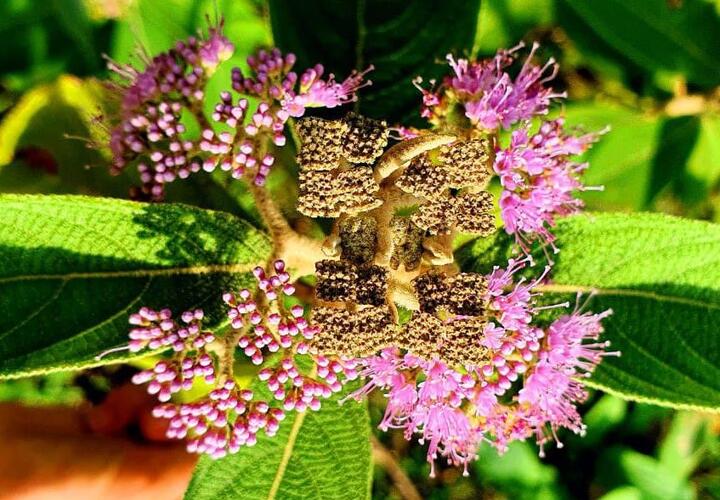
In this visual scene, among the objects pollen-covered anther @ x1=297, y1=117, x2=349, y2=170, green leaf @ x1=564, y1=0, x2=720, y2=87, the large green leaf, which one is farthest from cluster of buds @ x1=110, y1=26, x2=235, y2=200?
green leaf @ x1=564, y1=0, x2=720, y2=87

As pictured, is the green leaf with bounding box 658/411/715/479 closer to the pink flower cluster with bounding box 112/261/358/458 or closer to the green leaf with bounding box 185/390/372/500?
the green leaf with bounding box 185/390/372/500

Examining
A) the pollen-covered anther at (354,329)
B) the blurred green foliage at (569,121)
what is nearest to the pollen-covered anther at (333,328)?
the pollen-covered anther at (354,329)

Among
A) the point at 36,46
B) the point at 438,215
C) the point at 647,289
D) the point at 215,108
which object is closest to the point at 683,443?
the point at 647,289

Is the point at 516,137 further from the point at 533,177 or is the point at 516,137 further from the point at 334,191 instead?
the point at 334,191

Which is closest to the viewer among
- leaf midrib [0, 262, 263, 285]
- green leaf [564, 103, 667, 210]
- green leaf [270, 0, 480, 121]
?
leaf midrib [0, 262, 263, 285]

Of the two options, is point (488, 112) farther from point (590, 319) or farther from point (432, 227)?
point (590, 319)
